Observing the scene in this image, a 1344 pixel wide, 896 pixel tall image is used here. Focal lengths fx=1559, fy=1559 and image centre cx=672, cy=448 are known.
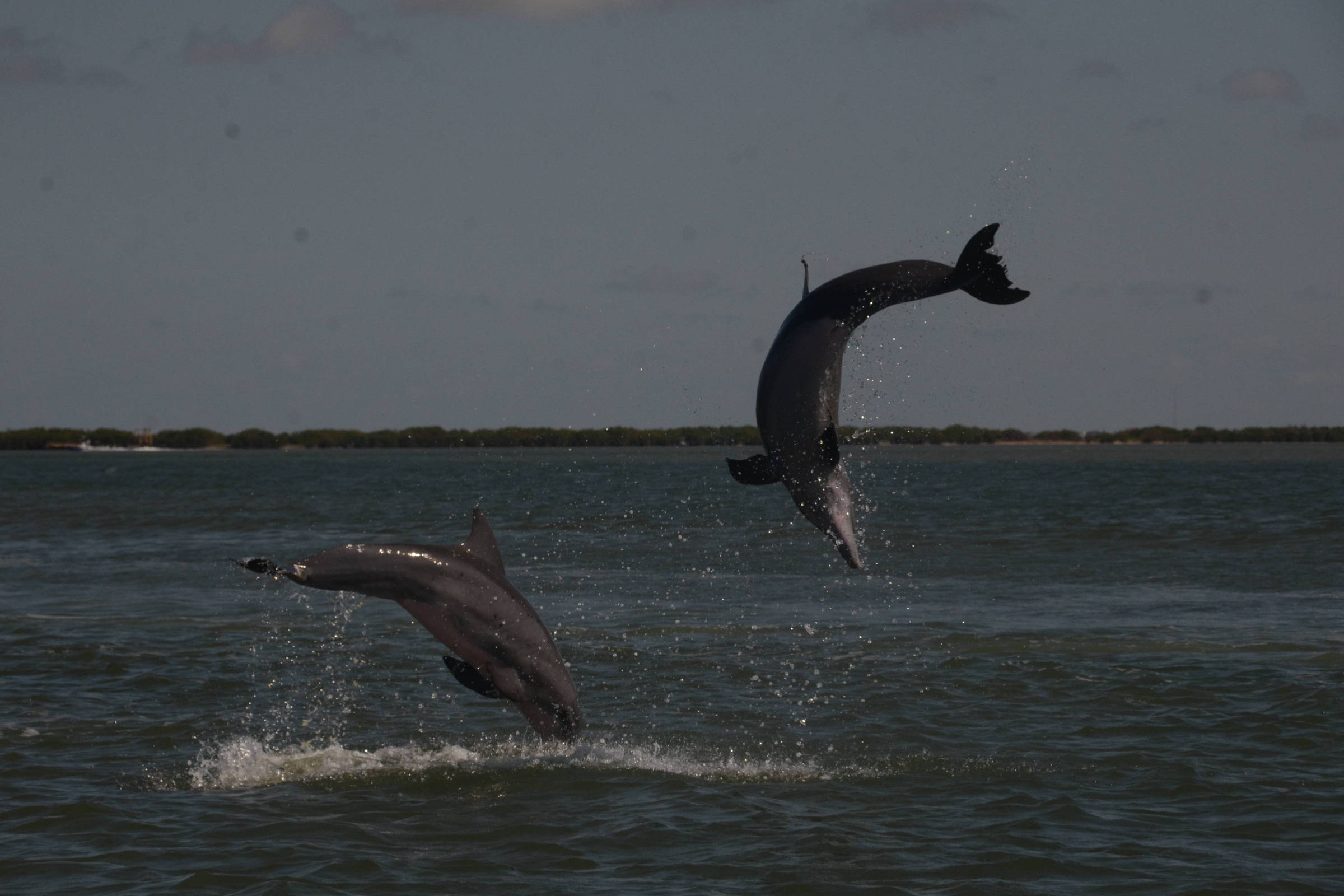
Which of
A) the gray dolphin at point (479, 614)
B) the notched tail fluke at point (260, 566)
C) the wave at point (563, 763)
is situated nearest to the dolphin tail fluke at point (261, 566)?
the notched tail fluke at point (260, 566)

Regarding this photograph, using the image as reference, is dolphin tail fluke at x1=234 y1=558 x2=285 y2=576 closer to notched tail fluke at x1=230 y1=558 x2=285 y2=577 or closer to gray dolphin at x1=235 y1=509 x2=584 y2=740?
notched tail fluke at x1=230 y1=558 x2=285 y2=577

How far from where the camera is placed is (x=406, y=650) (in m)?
23.0

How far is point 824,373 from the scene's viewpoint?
10406 mm

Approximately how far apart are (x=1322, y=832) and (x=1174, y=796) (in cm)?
145

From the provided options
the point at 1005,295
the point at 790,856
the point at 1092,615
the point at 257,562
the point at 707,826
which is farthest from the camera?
the point at 1092,615

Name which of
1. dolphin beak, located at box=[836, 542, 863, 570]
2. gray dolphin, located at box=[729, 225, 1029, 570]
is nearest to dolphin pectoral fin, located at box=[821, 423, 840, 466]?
gray dolphin, located at box=[729, 225, 1029, 570]

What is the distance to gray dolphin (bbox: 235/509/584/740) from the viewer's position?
12086 millimetres

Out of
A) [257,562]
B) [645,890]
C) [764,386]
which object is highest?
[764,386]

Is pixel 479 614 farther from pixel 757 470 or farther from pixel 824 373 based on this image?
pixel 824 373

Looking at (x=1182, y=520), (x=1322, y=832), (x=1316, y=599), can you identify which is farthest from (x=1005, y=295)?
(x=1182, y=520)

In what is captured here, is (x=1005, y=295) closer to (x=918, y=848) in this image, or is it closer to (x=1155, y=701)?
(x=918, y=848)

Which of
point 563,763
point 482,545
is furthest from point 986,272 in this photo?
point 563,763

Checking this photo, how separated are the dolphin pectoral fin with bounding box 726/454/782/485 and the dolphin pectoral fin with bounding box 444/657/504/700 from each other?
327cm

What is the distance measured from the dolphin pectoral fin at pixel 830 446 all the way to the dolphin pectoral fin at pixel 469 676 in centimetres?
363
